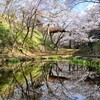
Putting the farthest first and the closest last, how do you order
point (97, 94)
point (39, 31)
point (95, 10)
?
point (39, 31) → point (95, 10) → point (97, 94)

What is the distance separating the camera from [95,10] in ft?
65.3

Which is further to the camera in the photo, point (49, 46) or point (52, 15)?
point (49, 46)

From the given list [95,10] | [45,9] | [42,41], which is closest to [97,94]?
[95,10]

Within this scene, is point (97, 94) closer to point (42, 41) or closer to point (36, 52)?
point (36, 52)

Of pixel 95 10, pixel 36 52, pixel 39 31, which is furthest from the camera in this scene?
pixel 39 31

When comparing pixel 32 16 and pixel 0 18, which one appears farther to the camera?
pixel 0 18

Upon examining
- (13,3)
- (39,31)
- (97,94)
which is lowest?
(97,94)

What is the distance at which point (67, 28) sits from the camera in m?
53.9

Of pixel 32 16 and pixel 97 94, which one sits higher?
pixel 32 16

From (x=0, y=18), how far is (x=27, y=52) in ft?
27.7

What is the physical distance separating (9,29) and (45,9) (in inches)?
246

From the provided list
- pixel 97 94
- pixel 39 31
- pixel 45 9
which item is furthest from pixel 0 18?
pixel 97 94

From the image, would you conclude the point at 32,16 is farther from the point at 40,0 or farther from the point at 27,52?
the point at 27,52

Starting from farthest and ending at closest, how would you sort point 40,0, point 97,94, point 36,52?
point 36,52 → point 40,0 → point 97,94
